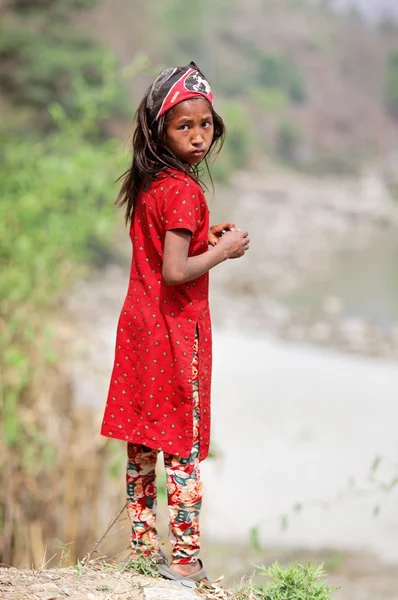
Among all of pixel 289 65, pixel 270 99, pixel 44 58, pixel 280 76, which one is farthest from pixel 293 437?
pixel 289 65

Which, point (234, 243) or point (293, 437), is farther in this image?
point (293, 437)

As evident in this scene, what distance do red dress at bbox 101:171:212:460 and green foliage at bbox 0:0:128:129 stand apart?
26.8 ft

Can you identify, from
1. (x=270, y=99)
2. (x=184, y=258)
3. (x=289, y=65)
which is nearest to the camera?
(x=184, y=258)

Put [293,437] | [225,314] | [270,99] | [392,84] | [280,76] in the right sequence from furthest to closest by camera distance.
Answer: [392,84], [280,76], [270,99], [225,314], [293,437]

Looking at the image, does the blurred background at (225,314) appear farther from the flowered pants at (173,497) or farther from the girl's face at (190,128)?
the girl's face at (190,128)

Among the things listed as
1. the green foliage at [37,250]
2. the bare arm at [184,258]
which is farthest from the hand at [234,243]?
the green foliage at [37,250]

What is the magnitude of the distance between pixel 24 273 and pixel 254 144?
17.9 metres

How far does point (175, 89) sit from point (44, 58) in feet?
29.6

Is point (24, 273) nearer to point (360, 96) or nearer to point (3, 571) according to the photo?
point (3, 571)

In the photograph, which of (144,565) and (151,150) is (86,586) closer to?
(144,565)

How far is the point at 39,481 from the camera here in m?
3.37

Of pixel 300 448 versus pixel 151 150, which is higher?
pixel 300 448

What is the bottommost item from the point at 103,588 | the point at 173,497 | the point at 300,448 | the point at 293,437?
the point at 103,588

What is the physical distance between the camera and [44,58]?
10.2 m
